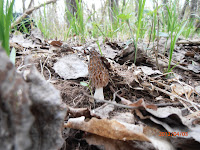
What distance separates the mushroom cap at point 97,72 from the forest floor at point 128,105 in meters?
0.11

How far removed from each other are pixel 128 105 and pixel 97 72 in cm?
57

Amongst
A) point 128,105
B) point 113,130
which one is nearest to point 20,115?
point 113,130

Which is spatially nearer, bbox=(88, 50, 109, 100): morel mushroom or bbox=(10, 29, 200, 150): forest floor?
bbox=(10, 29, 200, 150): forest floor

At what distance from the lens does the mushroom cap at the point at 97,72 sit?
1413 mm

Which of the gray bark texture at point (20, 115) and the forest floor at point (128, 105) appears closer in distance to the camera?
the gray bark texture at point (20, 115)

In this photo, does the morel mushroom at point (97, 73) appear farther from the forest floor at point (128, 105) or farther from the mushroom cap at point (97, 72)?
the forest floor at point (128, 105)

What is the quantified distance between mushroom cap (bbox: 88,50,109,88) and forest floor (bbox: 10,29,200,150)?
0.11m

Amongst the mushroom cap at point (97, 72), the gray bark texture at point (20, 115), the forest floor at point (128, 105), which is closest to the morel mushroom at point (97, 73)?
the mushroom cap at point (97, 72)

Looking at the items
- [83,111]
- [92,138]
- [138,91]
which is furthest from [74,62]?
[92,138]

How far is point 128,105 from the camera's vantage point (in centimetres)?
94

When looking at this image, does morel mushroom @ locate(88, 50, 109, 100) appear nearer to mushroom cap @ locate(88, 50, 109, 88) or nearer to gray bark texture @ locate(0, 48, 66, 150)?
mushroom cap @ locate(88, 50, 109, 88)

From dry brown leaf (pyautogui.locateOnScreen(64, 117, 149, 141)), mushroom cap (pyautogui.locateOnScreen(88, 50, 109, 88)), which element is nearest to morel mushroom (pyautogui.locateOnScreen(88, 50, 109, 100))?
mushroom cap (pyautogui.locateOnScreen(88, 50, 109, 88))

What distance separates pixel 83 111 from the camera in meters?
0.93

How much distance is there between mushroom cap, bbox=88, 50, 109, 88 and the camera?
141cm
